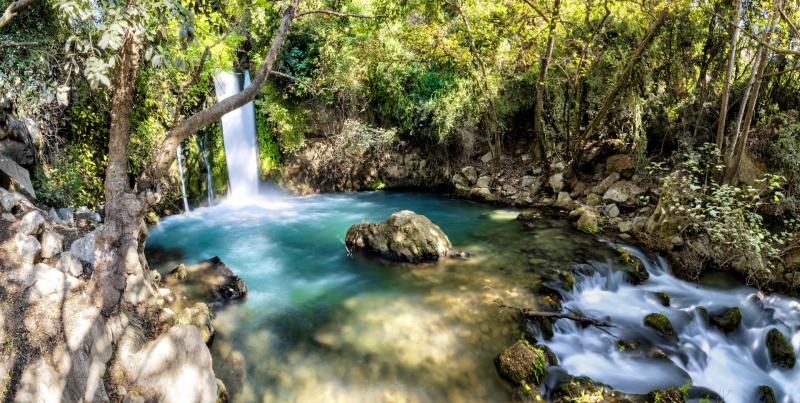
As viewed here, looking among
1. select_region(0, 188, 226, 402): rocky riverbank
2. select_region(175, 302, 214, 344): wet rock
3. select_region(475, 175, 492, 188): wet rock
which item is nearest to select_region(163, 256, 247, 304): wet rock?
select_region(175, 302, 214, 344): wet rock

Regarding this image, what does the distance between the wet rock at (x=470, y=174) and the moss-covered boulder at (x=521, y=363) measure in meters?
9.00

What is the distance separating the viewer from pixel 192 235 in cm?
891

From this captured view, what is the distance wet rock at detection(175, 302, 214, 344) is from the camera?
468cm

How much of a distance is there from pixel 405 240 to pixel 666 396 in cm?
456

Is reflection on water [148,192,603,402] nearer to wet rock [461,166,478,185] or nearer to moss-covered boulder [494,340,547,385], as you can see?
moss-covered boulder [494,340,547,385]

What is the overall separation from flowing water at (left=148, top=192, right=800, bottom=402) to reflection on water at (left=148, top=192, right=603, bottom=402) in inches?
0.8

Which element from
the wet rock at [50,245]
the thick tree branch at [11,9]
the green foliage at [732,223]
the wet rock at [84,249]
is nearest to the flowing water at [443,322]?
the green foliage at [732,223]

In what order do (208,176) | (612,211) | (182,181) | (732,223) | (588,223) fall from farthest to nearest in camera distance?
(208,176) < (182,181) < (612,211) < (588,223) < (732,223)

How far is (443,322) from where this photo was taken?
5.30m

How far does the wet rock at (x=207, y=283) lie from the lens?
5.86m

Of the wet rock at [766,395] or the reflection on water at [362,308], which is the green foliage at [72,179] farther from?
the wet rock at [766,395]

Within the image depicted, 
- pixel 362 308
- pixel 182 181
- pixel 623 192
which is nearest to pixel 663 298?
pixel 623 192

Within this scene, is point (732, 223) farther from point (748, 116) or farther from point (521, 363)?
point (521, 363)

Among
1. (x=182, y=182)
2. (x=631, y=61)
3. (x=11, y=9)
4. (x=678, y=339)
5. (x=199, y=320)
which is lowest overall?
(x=678, y=339)
